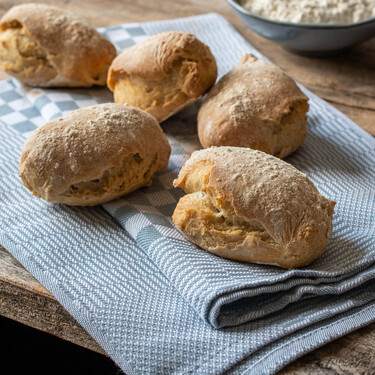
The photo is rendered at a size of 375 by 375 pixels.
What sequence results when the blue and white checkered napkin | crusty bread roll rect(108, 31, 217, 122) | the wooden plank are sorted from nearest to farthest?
the blue and white checkered napkin < the wooden plank < crusty bread roll rect(108, 31, 217, 122)

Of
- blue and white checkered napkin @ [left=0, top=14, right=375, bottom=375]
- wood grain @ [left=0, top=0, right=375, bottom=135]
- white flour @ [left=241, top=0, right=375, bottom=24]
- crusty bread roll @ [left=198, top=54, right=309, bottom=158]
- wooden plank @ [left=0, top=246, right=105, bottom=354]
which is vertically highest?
white flour @ [left=241, top=0, right=375, bottom=24]

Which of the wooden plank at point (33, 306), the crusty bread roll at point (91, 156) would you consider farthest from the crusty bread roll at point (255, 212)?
the wooden plank at point (33, 306)

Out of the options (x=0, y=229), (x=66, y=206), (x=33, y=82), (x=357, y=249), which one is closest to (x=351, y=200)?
(x=357, y=249)


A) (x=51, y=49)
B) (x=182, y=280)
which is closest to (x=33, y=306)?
(x=182, y=280)

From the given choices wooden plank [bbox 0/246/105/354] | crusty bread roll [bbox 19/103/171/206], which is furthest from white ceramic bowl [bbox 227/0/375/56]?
wooden plank [bbox 0/246/105/354]

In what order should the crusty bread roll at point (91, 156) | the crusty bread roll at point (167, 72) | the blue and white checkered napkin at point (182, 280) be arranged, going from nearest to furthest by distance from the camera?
the blue and white checkered napkin at point (182, 280) → the crusty bread roll at point (91, 156) → the crusty bread roll at point (167, 72)

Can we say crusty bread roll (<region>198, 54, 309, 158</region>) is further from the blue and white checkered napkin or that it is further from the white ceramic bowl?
the white ceramic bowl

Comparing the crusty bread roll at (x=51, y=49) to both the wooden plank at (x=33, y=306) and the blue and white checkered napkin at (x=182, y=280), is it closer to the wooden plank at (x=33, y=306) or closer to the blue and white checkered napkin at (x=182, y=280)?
the blue and white checkered napkin at (x=182, y=280)
